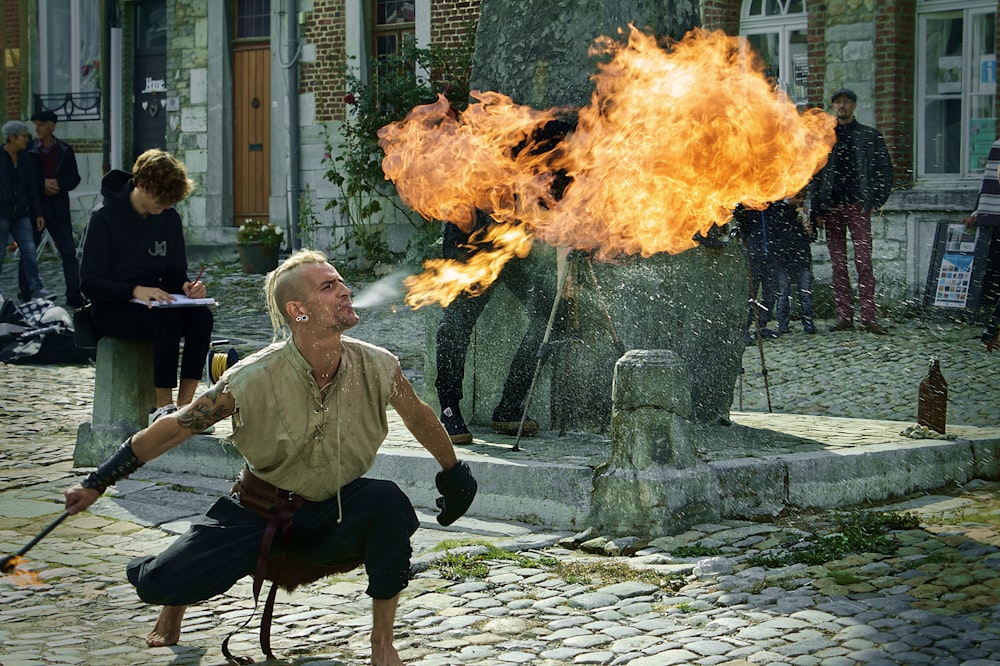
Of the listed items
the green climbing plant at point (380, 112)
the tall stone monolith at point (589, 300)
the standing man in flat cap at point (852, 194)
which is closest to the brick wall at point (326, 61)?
the green climbing plant at point (380, 112)

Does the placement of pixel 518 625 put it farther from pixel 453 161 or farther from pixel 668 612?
pixel 453 161

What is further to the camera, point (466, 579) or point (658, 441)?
point (658, 441)

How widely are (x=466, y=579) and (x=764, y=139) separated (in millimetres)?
3784

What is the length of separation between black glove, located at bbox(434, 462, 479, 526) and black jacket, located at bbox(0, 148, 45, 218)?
12.4m

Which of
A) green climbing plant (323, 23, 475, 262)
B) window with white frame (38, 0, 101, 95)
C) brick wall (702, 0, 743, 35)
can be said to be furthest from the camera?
window with white frame (38, 0, 101, 95)

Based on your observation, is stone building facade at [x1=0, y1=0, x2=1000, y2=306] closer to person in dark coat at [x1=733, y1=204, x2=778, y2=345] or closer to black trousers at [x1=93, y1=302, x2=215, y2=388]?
person in dark coat at [x1=733, y1=204, x2=778, y2=345]

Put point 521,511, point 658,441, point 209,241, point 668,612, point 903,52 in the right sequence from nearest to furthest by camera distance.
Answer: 1. point 668,612
2. point 658,441
3. point 521,511
4. point 903,52
5. point 209,241

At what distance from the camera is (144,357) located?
342 inches

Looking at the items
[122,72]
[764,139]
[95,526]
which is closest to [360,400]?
[95,526]

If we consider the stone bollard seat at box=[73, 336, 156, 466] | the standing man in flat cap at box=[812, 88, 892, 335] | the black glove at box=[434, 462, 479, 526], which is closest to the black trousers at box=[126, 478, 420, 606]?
the black glove at box=[434, 462, 479, 526]

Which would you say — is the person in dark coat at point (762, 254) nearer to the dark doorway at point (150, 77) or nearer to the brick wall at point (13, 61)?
the dark doorway at point (150, 77)

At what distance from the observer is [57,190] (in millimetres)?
16594

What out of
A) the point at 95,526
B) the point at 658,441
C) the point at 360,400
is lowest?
the point at 95,526

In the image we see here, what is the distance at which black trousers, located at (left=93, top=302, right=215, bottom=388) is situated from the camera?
8.39m
